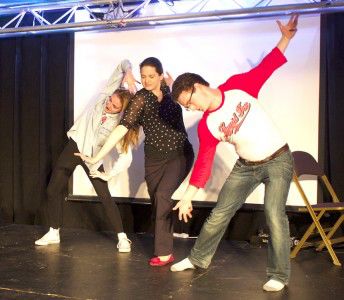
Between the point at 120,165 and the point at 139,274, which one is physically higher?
the point at 120,165

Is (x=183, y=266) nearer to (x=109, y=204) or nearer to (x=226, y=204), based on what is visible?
(x=226, y=204)

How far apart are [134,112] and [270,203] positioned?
1127 mm

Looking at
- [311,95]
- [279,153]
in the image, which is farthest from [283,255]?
[311,95]

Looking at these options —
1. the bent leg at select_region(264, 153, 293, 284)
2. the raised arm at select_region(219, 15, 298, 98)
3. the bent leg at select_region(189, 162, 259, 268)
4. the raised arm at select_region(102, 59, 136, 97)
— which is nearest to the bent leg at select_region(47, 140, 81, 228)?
the raised arm at select_region(102, 59, 136, 97)

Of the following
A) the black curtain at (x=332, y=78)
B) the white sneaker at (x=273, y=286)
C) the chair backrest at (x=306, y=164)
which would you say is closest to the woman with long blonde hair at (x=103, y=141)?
the chair backrest at (x=306, y=164)

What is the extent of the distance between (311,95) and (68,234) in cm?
250

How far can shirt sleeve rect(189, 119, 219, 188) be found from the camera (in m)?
2.82

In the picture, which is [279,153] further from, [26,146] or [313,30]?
[26,146]

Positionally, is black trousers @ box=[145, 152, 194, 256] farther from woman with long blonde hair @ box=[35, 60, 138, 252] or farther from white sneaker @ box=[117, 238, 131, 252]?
white sneaker @ box=[117, 238, 131, 252]

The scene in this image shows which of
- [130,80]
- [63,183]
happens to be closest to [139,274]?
[63,183]

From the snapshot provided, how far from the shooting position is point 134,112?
3.46 metres

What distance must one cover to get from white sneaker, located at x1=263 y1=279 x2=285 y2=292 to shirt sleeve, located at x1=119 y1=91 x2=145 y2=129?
4.34 feet

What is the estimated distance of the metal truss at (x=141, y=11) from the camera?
397 centimetres

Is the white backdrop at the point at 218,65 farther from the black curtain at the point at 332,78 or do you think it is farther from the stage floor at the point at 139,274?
the stage floor at the point at 139,274
